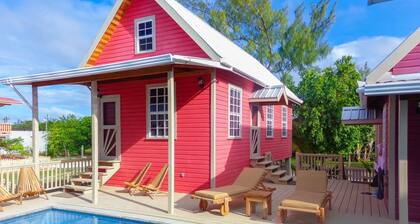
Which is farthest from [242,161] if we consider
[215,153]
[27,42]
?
[27,42]

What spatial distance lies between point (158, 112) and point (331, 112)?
478 inches

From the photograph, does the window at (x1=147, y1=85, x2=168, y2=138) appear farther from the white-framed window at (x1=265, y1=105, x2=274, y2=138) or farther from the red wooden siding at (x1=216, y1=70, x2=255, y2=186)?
the white-framed window at (x1=265, y1=105, x2=274, y2=138)

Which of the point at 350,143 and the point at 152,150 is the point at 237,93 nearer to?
the point at 152,150

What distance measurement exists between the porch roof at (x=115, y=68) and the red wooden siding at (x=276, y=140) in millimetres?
3479

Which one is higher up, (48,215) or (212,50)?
(212,50)

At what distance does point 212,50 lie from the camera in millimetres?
8898

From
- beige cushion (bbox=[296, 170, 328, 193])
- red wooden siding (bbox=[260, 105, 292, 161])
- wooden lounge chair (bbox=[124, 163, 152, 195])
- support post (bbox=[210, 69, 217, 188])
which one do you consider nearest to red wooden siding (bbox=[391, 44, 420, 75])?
beige cushion (bbox=[296, 170, 328, 193])

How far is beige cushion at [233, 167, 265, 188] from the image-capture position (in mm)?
7730

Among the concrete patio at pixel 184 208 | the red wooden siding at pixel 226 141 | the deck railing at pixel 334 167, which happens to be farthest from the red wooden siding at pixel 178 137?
the deck railing at pixel 334 167

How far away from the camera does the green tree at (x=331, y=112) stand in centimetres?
1828

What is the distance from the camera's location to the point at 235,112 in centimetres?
1012

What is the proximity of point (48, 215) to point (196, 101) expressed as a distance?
4.59m

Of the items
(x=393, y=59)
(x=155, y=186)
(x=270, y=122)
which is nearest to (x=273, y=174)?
(x=270, y=122)

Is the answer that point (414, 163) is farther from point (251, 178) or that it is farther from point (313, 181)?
point (251, 178)
